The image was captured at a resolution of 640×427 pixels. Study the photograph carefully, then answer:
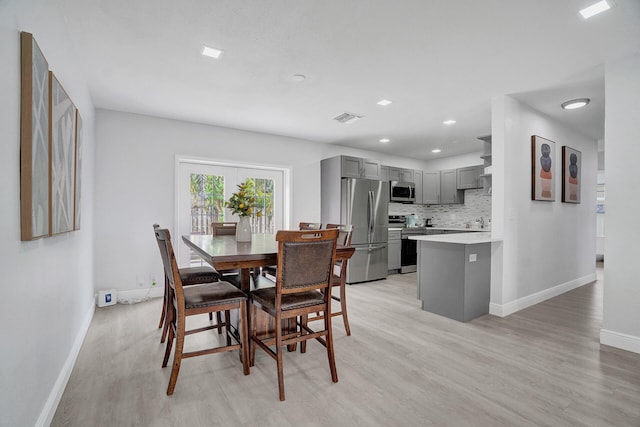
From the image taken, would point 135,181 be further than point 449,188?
No

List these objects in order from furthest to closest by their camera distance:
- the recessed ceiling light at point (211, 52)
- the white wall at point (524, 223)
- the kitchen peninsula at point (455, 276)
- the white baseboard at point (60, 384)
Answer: the white wall at point (524, 223), the kitchen peninsula at point (455, 276), the recessed ceiling light at point (211, 52), the white baseboard at point (60, 384)

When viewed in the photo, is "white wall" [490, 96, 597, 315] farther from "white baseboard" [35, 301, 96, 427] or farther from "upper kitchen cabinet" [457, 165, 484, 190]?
"white baseboard" [35, 301, 96, 427]

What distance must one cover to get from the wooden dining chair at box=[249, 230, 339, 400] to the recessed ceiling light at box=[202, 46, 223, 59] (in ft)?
5.65

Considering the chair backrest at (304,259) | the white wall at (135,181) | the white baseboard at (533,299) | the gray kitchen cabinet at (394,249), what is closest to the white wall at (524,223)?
the white baseboard at (533,299)

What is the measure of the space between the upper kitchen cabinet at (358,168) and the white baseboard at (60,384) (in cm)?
402

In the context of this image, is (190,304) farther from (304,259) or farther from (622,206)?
(622,206)

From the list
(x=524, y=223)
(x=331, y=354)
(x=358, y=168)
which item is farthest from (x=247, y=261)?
(x=358, y=168)

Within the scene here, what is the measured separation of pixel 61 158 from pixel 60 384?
4.63 ft

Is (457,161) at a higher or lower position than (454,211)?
higher

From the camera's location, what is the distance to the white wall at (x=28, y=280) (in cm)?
118

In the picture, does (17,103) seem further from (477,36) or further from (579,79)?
(579,79)

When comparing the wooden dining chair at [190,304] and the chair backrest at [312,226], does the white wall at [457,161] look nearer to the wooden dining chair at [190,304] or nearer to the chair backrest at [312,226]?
the chair backrest at [312,226]

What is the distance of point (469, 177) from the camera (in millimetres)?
6367

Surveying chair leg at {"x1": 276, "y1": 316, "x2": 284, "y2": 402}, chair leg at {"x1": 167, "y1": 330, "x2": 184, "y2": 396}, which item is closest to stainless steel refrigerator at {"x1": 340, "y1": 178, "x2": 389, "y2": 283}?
chair leg at {"x1": 276, "y1": 316, "x2": 284, "y2": 402}
